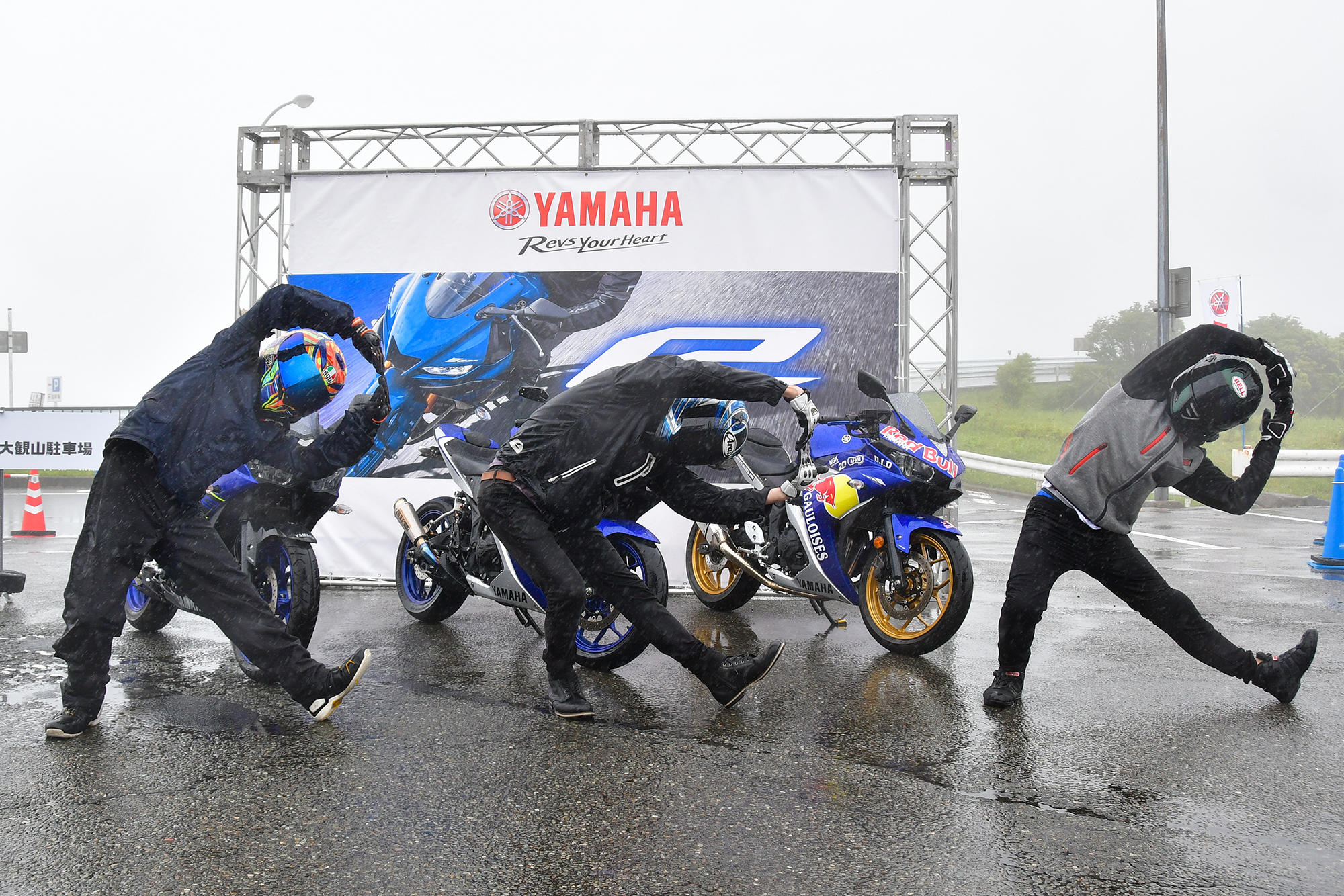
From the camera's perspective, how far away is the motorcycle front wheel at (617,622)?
5.43 metres

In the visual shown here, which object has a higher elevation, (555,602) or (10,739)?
(555,602)

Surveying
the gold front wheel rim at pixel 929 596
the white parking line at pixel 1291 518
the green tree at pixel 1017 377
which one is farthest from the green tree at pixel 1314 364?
the gold front wheel rim at pixel 929 596

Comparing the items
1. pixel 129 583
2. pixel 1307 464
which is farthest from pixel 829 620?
pixel 1307 464

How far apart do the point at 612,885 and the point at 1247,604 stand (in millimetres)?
6231

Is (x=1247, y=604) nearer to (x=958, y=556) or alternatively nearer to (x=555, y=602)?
(x=958, y=556)

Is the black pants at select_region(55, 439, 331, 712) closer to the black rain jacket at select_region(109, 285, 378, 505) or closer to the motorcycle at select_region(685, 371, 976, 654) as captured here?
the black rain jacket at select_region(109, 285, 378, 505)

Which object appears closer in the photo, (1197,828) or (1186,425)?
(1197,828)

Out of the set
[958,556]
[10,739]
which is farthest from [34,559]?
[958,556]

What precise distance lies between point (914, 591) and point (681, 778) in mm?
2452

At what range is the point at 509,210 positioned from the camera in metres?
8.58

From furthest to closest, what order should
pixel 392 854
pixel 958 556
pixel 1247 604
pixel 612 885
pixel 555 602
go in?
pixel 1247 604 → pixel 958 556 → pixel 555 602 → pixel 392 854 → pixel 612 885

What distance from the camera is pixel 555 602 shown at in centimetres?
460

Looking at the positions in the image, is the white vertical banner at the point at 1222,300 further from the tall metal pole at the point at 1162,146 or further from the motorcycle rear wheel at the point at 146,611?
the motorcycle rear wheel at the point at 146,611

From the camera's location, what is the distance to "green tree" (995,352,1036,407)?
→ 3825 cm
